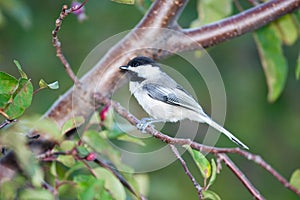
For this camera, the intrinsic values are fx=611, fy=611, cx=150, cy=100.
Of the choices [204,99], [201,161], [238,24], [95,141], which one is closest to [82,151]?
[95,141]

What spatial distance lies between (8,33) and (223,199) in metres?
1.62

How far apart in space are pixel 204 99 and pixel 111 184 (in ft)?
7.30

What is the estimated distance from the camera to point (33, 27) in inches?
144

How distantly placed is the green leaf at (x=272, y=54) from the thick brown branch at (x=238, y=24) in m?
0.28

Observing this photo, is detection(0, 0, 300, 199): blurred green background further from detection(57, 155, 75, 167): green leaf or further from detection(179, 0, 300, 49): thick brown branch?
detection(57, 155, 75, 167): green leaf

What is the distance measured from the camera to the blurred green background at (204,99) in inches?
138

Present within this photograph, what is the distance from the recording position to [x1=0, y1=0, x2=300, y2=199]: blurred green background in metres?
3.51

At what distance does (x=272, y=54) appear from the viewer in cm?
213

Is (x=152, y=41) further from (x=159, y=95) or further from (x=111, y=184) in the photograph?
(x=111, y=184)

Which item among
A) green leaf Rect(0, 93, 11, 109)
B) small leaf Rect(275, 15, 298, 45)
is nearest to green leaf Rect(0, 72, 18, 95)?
green leaf Rect(0, 93, 11, 109)

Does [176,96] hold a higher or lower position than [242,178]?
higher

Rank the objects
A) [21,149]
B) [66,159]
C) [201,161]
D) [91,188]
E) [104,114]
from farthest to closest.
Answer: [104,114]
[66,159]
[201,161]
[91,188]
[21,149]

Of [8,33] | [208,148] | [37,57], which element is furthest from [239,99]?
[208,148]

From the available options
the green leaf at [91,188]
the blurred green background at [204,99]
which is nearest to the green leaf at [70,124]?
the green leaf at [91,188]
